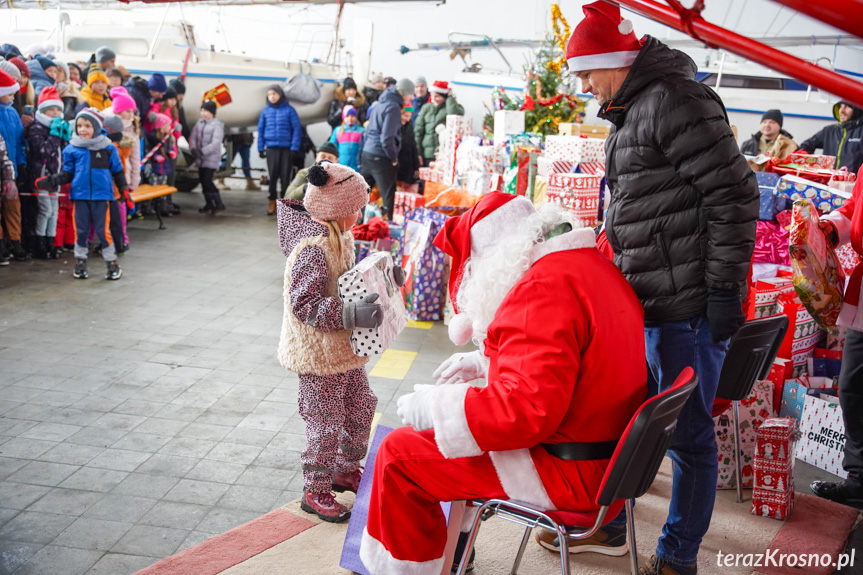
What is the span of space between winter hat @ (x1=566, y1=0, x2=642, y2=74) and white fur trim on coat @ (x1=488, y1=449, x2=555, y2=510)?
127cm

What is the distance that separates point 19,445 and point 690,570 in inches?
120

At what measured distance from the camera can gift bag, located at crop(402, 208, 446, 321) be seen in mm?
5652

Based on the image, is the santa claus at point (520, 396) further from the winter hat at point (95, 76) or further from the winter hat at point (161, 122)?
the winter hat at point (161, 122)

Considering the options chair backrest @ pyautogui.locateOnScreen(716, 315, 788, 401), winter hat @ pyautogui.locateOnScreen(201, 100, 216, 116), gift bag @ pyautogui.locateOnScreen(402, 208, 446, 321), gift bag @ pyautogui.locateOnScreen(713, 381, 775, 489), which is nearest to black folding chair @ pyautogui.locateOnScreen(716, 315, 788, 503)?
chair backrest @ pyautogui.locateOnScreen(716, 315, 788, 401)

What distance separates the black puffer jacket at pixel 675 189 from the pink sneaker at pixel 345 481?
1503 mm

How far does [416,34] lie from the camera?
51.8 ft

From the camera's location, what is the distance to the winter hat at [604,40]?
228 cm

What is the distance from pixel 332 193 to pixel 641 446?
5.29 ft

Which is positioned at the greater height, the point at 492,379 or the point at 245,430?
the point at 492,379

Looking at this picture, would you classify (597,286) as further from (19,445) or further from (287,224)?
(19,445)

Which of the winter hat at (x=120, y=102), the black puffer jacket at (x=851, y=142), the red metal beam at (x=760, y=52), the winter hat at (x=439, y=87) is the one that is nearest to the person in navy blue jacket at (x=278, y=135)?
the winter hat at (x=439, y=87)

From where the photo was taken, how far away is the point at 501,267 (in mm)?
1950

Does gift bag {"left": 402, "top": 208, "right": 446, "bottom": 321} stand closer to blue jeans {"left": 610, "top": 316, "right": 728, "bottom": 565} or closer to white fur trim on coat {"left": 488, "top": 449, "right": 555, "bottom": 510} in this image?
blue jeans {"left": 610, "top": 316, "right": 728, "bottom": 565}

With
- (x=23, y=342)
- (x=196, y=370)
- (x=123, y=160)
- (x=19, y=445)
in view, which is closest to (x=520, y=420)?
(x=19, y=445)
